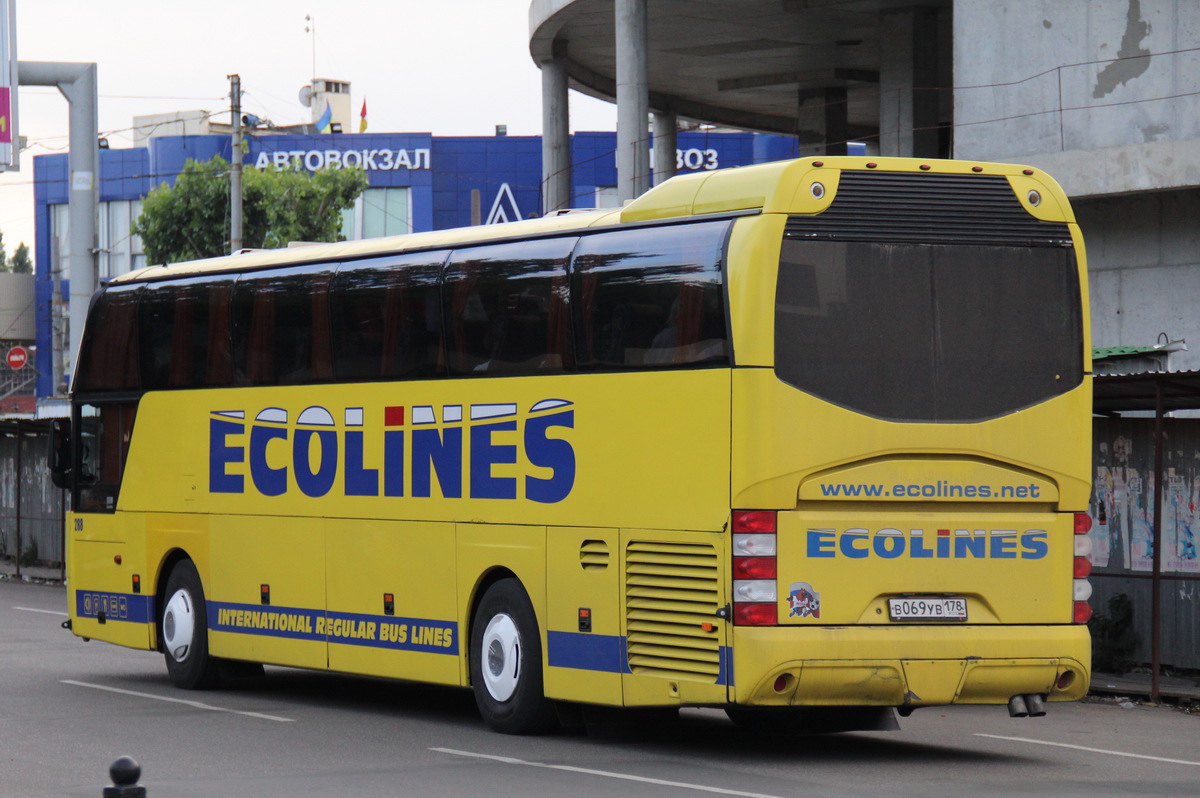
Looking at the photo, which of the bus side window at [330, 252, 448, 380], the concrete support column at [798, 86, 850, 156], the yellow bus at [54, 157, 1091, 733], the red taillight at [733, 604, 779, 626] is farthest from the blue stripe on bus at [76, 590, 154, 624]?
the concrete support column at [798, 86, 850, 156]

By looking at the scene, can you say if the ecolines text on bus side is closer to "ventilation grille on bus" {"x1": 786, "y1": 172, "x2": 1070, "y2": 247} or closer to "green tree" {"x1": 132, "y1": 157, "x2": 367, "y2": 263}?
"ventilation grille on bus" {"x1": 786, "y1": 172, "x2": 1070, "y2": 247}

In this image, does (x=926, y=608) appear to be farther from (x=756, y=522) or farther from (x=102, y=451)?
(x=102, y=451)

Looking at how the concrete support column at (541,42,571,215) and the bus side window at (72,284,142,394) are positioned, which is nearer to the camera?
the bus side window at (72,284,142,394)

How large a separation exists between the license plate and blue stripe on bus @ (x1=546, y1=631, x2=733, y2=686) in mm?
1700

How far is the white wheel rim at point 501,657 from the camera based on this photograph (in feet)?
41.3

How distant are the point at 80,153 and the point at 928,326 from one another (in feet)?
82.7

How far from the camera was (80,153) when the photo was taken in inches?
1315

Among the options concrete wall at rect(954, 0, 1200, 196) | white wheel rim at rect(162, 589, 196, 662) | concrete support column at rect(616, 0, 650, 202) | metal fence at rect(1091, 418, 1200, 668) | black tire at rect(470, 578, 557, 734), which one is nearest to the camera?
black tire at rect(470, 578, 557, 734)

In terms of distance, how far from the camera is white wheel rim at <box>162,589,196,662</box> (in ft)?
52.8

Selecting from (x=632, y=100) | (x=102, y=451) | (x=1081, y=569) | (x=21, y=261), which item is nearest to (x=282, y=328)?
(x=102, y=451)

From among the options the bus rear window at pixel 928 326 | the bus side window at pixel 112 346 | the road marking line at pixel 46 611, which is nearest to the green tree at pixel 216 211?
the road marking line at pixel 46 611

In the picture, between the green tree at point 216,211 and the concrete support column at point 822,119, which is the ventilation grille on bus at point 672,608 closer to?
the concrete support column at point 822,119

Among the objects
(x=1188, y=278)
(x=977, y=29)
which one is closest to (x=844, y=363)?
(x=1188, y=278)

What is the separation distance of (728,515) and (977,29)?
47.3 ft
